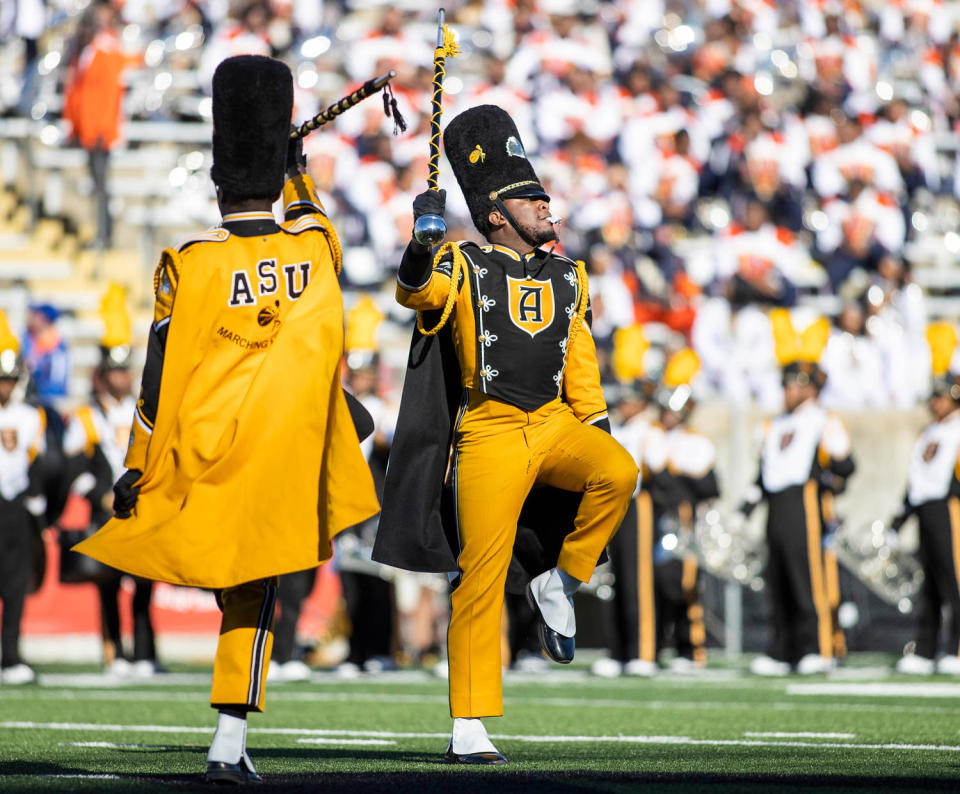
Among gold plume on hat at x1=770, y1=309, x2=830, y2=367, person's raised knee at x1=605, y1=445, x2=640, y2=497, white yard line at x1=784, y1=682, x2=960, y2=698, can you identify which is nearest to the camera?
person's raised knee at x1=605, y1=445, x2=640, y2=497

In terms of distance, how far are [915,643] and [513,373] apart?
8.54 m

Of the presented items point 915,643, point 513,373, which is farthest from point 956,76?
point 513,373

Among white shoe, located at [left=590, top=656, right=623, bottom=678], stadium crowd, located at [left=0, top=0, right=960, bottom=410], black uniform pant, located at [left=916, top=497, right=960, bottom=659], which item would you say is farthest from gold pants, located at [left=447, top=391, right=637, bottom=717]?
stadium crowd, located at [left=0, top=0, right=960, bottom=410]

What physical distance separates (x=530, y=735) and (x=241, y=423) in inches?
104

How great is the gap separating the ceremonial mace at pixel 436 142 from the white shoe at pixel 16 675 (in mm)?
6316

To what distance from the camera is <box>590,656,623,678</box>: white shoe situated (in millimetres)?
13195

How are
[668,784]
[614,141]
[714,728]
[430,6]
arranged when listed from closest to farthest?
[668,784]
[714,728]
[614,141]
[430,6]

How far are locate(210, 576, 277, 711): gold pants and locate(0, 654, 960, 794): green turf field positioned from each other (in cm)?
26

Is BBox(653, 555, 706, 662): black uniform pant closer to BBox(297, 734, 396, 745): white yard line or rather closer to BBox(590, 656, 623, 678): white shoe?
BBox(590, 656, 623, 678): white shoe

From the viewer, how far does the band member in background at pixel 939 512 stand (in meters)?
13.7

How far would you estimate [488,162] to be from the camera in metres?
6.59

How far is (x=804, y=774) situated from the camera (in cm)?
578

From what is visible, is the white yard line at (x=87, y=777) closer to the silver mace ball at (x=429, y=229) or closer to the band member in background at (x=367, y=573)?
the silver mace ball at (x=429, y=229)

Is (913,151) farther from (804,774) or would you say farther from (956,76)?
(804,774)
